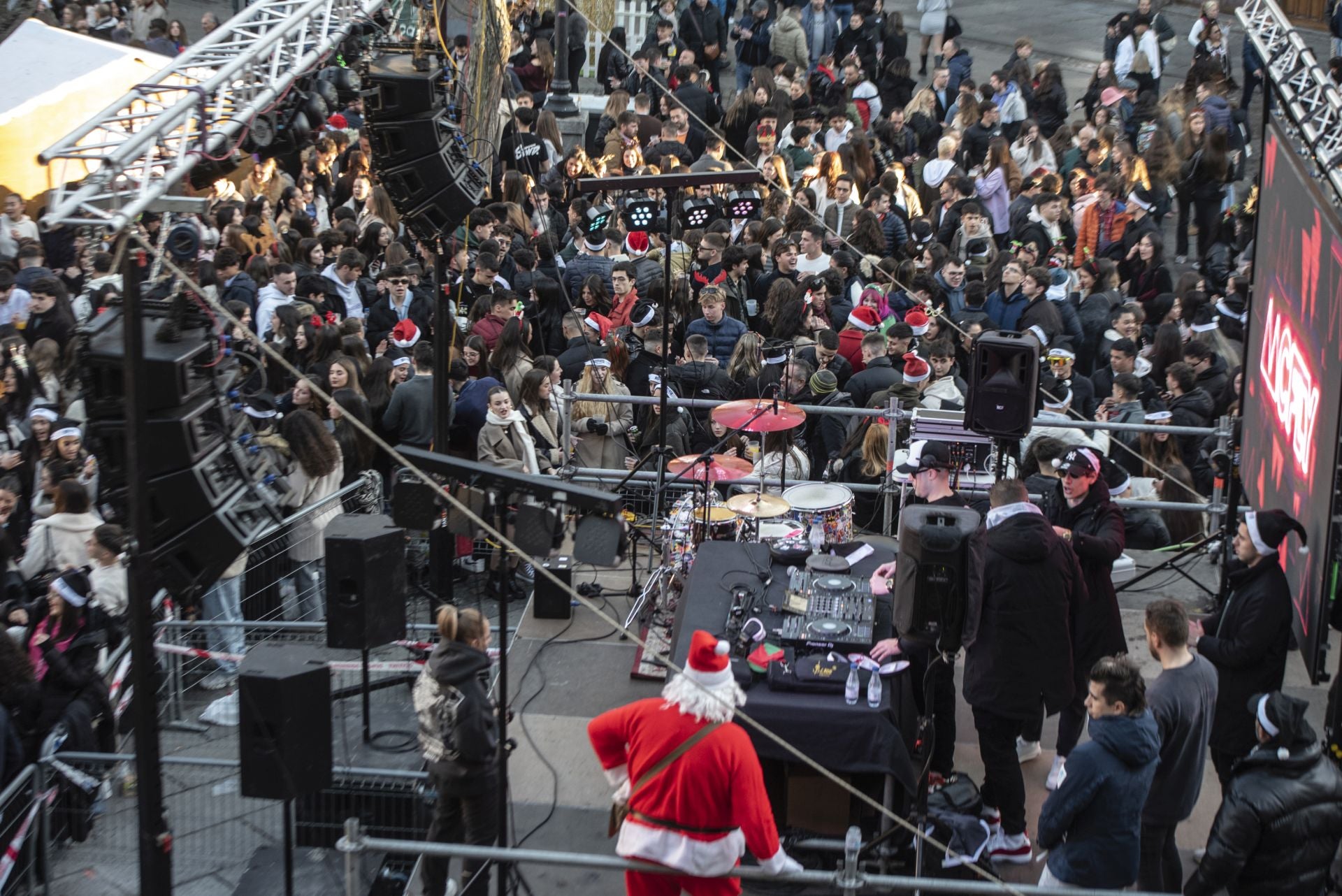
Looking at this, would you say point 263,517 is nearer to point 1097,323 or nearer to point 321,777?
point 321,777

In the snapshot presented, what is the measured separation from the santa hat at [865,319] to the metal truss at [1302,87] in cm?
426

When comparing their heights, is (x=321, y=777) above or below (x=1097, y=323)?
below

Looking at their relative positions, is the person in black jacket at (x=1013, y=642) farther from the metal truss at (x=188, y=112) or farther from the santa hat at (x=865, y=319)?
the santa hat at (x=865, y=319)

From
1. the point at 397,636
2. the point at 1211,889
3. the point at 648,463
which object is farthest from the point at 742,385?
the point at 1211,889

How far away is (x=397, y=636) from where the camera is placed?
7.72 metres

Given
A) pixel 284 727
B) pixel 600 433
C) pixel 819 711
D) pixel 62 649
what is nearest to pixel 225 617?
pixel 62 649

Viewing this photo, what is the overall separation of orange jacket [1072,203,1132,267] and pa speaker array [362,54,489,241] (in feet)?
25.3

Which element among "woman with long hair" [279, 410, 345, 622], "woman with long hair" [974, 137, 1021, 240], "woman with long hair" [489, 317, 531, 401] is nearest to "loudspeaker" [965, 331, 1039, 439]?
"woman with long hair" [489, 317, 531, 401]

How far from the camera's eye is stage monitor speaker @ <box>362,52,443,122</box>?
8.52 metres

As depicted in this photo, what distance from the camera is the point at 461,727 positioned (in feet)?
20.8

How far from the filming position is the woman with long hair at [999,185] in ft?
51.3

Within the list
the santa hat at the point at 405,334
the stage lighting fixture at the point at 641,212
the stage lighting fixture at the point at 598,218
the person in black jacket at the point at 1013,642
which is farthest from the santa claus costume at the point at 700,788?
the stage lighting fixture at the point at 598,218

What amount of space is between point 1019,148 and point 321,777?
41.5 ft

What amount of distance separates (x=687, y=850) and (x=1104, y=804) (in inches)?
65.0
